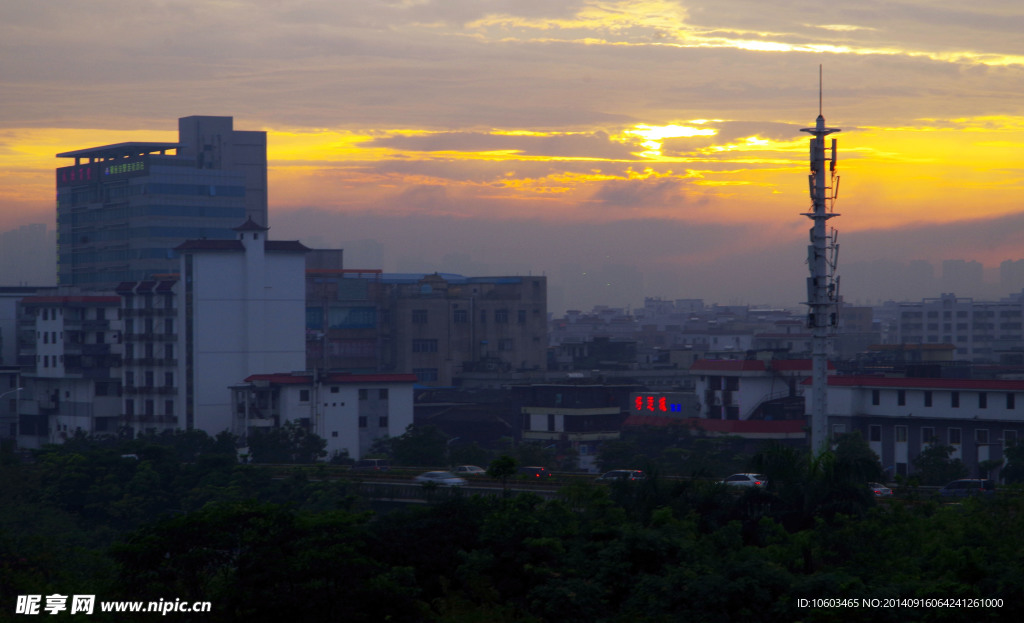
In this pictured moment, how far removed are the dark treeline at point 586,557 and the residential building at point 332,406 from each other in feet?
147

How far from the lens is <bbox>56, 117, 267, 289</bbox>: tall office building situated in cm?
12850

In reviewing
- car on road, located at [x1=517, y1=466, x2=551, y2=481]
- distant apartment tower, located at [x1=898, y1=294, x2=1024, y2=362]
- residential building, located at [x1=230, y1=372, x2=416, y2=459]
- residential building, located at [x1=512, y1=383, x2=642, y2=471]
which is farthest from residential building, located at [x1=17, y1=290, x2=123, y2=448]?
distant apartment tower, located at [x1=898, y1=294, x2=1024, y2=362]

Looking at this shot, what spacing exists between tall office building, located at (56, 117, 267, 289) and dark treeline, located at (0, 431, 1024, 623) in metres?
98.9

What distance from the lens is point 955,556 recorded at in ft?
79.2

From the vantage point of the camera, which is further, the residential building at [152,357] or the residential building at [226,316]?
the residential building at [152,357]

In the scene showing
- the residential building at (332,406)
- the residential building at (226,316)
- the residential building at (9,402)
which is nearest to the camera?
the residential building at (332,406)

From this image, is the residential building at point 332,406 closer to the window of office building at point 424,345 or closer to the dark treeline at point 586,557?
the window of office building at point 424,345

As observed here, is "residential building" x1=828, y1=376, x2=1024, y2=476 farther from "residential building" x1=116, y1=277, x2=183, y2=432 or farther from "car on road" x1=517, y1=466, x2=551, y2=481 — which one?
"residential building" x1=116, y1=277, x2=183, y2=432

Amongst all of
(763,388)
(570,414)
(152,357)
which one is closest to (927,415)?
(763,388)

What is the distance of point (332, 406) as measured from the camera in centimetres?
7944

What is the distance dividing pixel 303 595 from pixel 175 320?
65.8 metres

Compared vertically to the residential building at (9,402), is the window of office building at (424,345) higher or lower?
higher

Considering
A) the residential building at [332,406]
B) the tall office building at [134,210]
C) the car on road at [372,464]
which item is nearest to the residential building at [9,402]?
the residential building at [332,406]

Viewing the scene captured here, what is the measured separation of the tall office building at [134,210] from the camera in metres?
128
